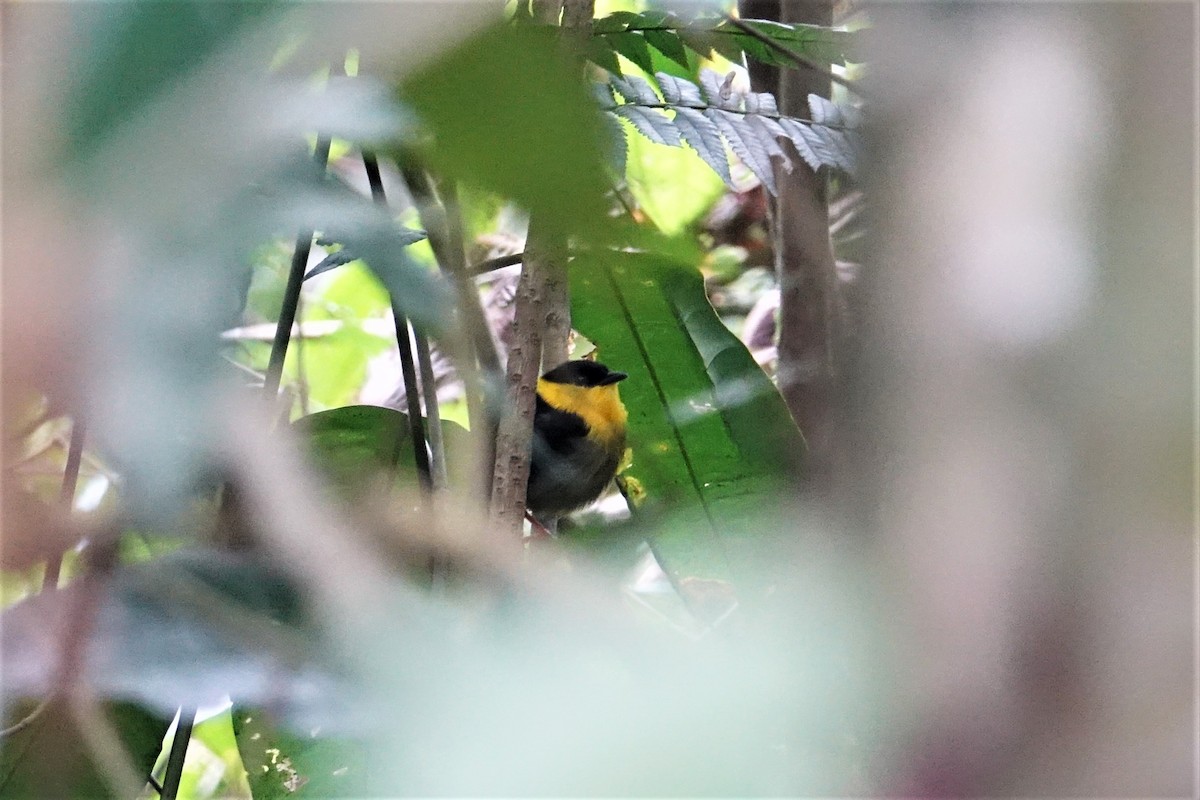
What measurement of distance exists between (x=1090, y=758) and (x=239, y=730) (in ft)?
2.27

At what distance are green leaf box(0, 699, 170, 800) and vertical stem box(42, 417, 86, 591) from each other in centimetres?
30

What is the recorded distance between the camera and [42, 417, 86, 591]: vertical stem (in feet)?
0.86

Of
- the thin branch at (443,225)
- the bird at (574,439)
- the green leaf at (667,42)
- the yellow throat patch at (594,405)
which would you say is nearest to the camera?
the thin branch at (443,225)

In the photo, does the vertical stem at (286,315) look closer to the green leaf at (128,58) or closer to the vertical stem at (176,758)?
the vertical stem at (176,758)

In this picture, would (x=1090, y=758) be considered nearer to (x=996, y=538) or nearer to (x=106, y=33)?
(x=996, y=538)

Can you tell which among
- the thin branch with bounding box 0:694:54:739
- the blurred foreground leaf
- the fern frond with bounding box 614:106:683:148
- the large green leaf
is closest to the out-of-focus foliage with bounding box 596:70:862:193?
the fern frond with bounding box 614:106:683:148

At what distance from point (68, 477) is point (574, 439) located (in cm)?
141

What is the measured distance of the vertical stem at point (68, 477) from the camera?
0.86 feet

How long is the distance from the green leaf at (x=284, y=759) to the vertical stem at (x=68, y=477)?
0.93ft

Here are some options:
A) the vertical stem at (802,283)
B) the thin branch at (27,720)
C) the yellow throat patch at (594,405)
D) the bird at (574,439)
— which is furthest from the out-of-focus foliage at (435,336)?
the yellow throat patch at (594,405)

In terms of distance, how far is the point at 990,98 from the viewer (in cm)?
20

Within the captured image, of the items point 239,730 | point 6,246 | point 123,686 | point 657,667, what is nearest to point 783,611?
point 657,667

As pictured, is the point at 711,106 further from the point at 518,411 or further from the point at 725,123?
the point at 518,411

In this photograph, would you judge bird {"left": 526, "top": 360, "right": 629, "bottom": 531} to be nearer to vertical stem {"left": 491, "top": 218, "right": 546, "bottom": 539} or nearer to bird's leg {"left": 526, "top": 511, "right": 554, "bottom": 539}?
bird's leg {"left": 526, "top": 511, "right": 554, "bottom": 539}
